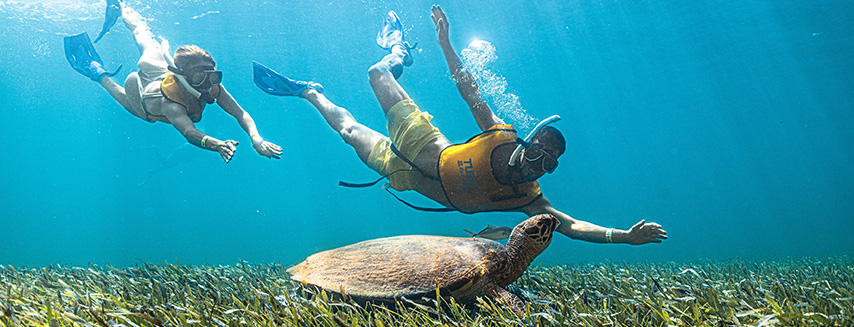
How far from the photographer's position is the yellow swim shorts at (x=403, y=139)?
14.3 ft

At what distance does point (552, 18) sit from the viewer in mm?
20656

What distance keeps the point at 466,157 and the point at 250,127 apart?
287cm

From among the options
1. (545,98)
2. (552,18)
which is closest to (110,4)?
(552,18)

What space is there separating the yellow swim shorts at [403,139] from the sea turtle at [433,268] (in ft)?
4.68

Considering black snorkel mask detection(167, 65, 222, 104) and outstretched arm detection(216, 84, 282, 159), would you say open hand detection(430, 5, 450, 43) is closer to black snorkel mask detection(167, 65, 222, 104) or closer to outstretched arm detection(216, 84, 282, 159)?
outstretched arm detection(216, 84, 282, 159)

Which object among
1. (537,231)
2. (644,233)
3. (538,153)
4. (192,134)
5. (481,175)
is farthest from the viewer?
(192,134)

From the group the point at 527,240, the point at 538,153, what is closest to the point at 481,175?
the point at 538,153

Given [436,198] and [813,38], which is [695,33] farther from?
[436,198]

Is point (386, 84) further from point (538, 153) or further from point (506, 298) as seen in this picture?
point (506, 298)

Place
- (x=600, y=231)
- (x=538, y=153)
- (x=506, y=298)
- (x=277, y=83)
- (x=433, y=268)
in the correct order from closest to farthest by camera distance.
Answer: (x=506, y=298), (x=433, y=268), (x=600, y=231), (x=538, y=153), (x=277, y=83)

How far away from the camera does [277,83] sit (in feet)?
18.8

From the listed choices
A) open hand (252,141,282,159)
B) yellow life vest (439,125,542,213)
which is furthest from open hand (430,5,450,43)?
open hand (252,141,282,159)

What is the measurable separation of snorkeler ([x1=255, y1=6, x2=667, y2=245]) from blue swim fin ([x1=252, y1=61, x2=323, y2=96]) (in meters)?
0.73

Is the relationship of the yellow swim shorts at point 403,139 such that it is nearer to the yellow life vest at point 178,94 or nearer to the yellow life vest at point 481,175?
the yellow life vest at point 481,175
